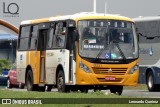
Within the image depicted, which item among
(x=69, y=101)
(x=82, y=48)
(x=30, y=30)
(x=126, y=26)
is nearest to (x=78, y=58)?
(x=82, y=48)

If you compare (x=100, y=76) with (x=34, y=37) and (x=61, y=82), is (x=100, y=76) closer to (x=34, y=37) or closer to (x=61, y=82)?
(x=61, y=82)

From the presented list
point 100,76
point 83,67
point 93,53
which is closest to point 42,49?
point 83,67

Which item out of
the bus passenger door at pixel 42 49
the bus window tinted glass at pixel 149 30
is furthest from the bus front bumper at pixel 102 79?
the bus window tinted glass at pixel 149 30

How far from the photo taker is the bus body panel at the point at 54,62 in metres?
31.1

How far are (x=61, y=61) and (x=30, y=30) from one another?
14.3ft

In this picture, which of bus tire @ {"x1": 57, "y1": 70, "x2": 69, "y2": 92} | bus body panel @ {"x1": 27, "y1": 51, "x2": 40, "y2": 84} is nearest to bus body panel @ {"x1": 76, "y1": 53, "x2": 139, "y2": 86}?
bus tire @ {"x1": 57, "y1": 70, "x2": 69, "y2": 92}

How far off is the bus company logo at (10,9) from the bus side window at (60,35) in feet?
118

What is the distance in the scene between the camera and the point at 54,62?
1273 inches

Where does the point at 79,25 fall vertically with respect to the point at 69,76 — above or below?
above

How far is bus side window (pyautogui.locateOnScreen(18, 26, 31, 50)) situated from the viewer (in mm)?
35844

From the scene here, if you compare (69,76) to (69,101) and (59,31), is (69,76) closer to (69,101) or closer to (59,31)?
(59,31)

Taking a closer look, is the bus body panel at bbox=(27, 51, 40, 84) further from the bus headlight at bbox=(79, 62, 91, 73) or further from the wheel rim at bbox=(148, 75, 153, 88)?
the wheel rim at bbox=(148, 75, 153, 88)

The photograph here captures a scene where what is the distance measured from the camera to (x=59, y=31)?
32.1m

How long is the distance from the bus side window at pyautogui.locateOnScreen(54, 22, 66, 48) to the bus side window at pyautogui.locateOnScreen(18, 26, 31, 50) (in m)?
3.60
